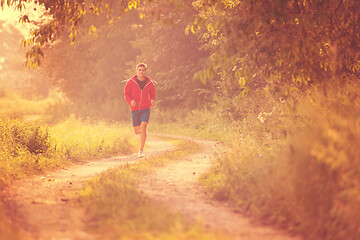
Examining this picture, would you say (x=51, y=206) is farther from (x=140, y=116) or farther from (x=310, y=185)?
(x=140, y=116)

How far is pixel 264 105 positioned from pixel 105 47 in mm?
22971

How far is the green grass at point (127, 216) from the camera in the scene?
493 centimetres

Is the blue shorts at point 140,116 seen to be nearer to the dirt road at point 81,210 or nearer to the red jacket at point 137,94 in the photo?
the red jacket at point 137,94

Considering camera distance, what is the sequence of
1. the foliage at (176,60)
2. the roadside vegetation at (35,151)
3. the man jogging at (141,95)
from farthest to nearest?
the foliage at (176,60) < the man jogging at (141,95) < the roadside vegetation at (35,151)

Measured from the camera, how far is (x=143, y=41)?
3083cm

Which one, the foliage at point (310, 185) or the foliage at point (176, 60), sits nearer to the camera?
the foliage at point (310, 185)

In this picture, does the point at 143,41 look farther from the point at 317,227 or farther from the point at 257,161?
the point at 317,227

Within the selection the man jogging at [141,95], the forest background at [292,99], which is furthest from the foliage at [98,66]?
the man jogging at [141,95]

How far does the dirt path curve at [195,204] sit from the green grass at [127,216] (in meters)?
0.26

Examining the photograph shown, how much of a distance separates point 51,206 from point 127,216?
158 cm

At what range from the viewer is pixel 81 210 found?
252 inches

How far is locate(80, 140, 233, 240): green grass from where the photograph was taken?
4.93m

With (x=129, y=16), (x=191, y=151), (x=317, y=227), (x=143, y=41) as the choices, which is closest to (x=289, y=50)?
(x=317, y=227)

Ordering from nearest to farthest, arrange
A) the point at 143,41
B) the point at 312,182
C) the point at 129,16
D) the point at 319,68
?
the point at 312,182, the point at 319,68, the point at 143,41, the point at 129,16
